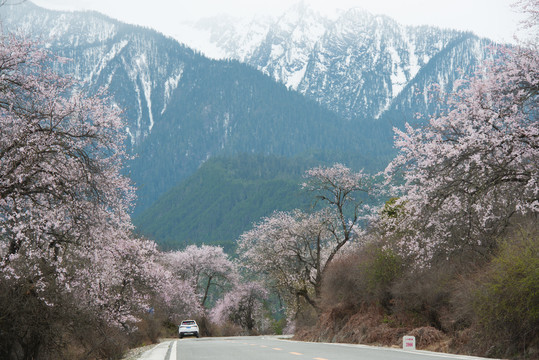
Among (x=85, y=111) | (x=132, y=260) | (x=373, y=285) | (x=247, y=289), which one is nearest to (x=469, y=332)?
(x=373, y=285)

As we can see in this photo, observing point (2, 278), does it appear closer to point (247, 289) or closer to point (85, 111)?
point (85, 111)

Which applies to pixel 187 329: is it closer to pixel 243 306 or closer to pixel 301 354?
pixel 243 306

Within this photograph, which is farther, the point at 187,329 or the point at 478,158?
the point at 187,329

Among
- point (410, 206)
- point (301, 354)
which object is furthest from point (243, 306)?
point (301, 354)

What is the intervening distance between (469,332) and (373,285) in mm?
8596

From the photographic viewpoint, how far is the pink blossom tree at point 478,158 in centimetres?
1481

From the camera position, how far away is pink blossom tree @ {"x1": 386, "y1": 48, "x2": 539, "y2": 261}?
14.8 metres

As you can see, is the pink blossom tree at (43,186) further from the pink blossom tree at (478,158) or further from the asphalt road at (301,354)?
the pink blossom tree at (478,158)

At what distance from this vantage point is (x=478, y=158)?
1490 centimetres

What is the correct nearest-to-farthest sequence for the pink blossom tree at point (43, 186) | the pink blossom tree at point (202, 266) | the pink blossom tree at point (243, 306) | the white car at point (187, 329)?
the pink blossom tree at point (43, 186) < the white car at point (187, 329) < the pink blossom tree at point (243, 306) < the pink blossom tree at point (202, 266)

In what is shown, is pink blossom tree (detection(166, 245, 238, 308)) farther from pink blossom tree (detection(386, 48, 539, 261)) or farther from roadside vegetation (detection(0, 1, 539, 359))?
pink blossom tree (detection(386, 48, 539, 261))

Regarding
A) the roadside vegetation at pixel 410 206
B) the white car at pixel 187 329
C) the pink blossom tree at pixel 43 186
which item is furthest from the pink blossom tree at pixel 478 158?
the white car at pixel 187 329

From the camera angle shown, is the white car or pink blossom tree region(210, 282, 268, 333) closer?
the white car

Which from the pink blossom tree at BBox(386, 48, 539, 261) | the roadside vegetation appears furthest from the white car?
the pink blossom tree at BBox(386, 48, 539, 261)
